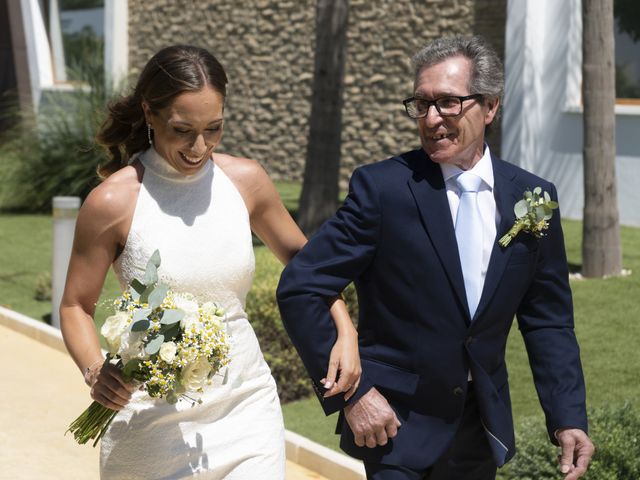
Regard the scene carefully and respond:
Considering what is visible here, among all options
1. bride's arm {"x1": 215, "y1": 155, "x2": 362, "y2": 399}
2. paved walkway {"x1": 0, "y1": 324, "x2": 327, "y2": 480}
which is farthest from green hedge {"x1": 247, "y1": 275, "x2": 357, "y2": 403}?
bride's arm {"x1": 215, "y1": 155, "x2": 362, "y2": 399}

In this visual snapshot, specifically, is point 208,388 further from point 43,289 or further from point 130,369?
point 43,289

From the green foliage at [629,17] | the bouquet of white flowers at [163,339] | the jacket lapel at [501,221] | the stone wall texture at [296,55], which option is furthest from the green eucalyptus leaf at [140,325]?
the stone wall texture at [296,55]

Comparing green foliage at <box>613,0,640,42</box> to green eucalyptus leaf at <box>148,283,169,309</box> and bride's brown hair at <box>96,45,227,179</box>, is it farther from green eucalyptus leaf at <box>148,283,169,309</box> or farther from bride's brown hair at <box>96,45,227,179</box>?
green eucalyptus leaf at <box>148,283,169,309</box>

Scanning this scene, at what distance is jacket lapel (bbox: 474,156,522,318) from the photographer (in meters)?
3.47

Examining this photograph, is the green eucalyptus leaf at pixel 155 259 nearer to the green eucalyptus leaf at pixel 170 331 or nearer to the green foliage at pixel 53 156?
the green eucalyptus leaf at pixel 170 331

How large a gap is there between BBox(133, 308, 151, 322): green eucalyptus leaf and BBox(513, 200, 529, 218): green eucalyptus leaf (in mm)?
1132

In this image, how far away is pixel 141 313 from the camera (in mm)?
3367

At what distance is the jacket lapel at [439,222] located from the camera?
3.45 metres

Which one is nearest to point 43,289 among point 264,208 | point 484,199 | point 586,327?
point 586,327

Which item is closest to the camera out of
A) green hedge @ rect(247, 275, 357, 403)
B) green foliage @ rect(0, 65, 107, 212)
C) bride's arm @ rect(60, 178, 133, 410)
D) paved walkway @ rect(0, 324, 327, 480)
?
bride's arm @ rect(60, 178, 133, 410)

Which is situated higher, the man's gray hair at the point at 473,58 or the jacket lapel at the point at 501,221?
the man's gray hair at the point at 473,58

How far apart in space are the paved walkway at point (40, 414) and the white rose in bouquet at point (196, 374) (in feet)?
10.1

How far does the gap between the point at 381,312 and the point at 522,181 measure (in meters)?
0.63

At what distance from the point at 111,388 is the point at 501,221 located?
127cm
